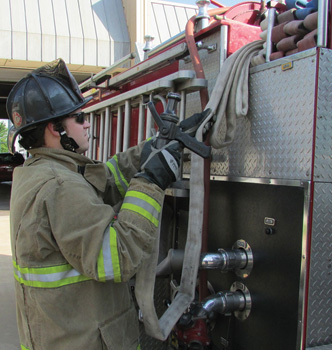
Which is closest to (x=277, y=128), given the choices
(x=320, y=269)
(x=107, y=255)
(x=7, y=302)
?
(x=320, y=269)

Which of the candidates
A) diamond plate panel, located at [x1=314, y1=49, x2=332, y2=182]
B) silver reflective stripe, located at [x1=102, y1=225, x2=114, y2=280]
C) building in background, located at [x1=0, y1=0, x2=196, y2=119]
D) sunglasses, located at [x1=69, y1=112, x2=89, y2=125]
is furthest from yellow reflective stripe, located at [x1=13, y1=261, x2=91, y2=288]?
building in background, located at [x1=0, y1=0, x2=196, y2=119]

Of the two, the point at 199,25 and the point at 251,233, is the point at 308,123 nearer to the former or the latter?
the point at 251,233

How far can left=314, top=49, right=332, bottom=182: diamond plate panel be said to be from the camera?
69.6 inches

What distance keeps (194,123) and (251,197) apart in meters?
0.52

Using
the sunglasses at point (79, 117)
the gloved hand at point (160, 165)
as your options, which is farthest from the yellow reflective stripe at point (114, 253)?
the sunglasses at point (79, 117)

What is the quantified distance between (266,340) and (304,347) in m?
0.25

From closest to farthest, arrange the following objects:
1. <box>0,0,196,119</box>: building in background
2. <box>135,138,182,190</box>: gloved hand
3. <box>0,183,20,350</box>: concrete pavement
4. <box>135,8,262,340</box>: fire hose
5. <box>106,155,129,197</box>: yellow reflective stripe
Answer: <box>135,138,182,190</box>: gloved hand → <box>135,8,262,340</box>: fire hose → <box>106,155,129,197</box>: yellow reflective stripe → <box>0,183,20,350</box>: concrete pavement → <box>0,0,196,119</box>: building in background

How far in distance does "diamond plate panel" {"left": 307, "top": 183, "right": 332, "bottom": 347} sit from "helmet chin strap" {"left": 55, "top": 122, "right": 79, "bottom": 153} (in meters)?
1.13

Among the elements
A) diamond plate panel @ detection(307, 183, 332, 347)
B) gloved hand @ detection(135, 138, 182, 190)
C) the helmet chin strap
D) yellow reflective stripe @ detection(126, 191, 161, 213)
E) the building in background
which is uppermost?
the building in background

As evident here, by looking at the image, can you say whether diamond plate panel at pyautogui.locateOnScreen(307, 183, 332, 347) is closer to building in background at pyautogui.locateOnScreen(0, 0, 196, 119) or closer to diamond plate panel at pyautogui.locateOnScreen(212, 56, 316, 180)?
diamond plate panel at pyautogui.locateOnScreen(212, 56, 316, 180)

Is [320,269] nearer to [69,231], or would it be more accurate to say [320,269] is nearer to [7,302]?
[69,231]

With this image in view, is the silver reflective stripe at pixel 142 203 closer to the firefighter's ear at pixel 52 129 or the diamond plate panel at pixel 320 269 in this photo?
the firefighter's ear at pixel 52 129

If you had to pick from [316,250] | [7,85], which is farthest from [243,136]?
[7,85]

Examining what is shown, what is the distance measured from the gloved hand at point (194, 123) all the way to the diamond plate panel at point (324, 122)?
54 centimetres
